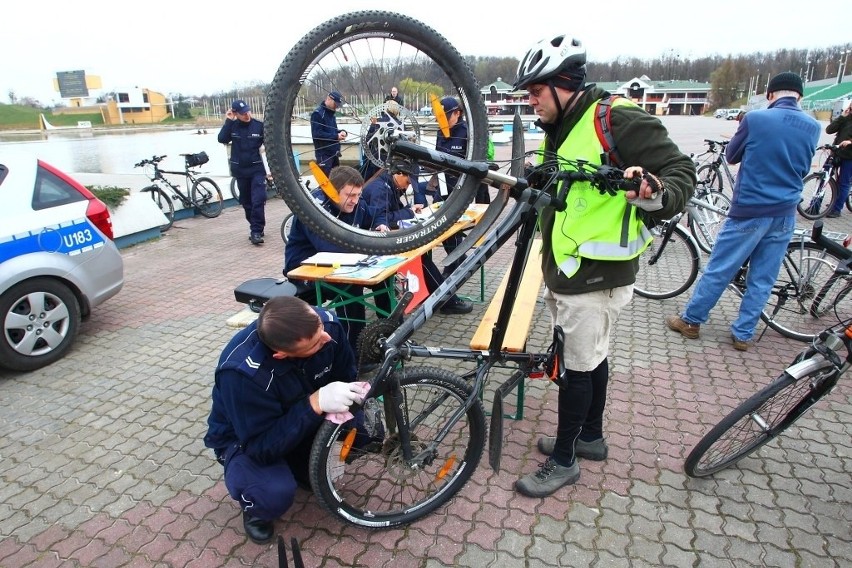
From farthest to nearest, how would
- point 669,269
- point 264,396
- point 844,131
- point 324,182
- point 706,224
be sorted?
point 844,131, point 669,269, point 706,224, point 324,182, point 264,396

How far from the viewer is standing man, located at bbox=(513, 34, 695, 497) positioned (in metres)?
2.03

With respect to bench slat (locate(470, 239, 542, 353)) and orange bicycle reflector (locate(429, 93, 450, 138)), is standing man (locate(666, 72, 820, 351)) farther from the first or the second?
orange bicycle reflector (locate(429, 93, 450, 138))

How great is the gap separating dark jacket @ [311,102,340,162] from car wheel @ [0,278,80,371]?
316cm

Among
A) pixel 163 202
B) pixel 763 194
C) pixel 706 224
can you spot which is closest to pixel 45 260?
pixel 763 194

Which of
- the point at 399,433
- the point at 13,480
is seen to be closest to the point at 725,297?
the point at 399,433

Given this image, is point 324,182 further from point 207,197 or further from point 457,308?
point 207,197

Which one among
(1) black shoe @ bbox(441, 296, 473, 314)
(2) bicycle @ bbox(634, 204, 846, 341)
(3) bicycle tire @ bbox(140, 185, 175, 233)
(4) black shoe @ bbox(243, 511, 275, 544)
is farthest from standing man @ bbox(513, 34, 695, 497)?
Answer: (3) bicycle tire @ bbox(140, 185, 175, 233)

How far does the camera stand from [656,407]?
3498 mm

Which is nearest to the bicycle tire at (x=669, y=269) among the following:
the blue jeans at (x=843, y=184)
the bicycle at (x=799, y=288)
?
the bicycle at (x=799, y=288)

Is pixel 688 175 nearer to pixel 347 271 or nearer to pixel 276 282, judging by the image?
pixel 347 271

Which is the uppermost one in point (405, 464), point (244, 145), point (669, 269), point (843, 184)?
point (244, 145)

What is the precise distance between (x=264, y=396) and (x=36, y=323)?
125 inches

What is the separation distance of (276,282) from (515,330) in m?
1.93

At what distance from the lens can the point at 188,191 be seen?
10.1 metres
